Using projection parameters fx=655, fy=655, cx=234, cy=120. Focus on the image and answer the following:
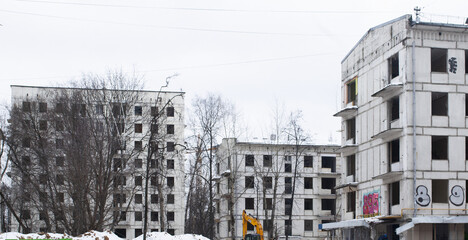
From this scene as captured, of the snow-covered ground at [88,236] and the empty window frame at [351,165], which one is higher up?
the empty window frame at [351,165]

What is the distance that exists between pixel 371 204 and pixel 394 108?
6.29 meters

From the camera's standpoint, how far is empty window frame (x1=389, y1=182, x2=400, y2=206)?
38.4 meters

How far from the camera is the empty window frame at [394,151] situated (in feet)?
128

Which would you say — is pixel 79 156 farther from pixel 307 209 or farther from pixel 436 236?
pixel 307 209

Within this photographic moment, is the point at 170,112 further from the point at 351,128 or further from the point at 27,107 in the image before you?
the point at 351,128

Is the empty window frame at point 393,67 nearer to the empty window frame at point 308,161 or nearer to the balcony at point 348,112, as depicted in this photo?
the balcony at point 348,112

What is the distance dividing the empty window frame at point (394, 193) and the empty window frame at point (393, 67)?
20.9ft

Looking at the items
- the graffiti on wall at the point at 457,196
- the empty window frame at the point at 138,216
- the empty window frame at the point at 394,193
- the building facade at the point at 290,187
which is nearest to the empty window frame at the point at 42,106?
the building facade at the point at 290,187

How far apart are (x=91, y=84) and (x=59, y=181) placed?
358 inches

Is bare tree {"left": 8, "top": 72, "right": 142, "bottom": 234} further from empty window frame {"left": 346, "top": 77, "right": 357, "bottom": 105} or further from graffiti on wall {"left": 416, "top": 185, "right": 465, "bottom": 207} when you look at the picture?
graffiti on wall {"left": 416, "top": 185, "right": 465, "bottom": 207}

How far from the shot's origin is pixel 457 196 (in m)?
37.1

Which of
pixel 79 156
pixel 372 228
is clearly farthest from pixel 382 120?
pixel 79 156

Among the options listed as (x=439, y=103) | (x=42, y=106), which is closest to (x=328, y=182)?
(x=42, y=106)

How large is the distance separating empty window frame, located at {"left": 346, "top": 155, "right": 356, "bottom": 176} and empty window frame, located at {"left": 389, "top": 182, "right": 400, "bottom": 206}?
5.84 meters
